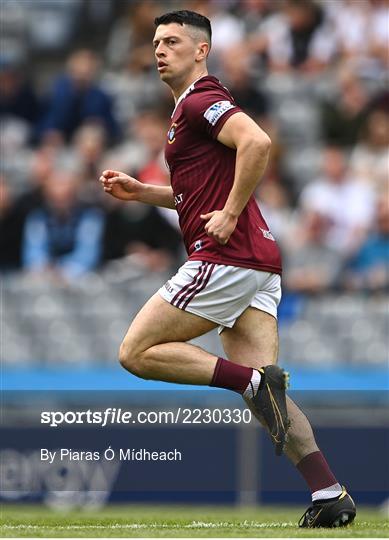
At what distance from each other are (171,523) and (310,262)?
4672mm

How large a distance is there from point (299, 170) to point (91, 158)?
1840 mm

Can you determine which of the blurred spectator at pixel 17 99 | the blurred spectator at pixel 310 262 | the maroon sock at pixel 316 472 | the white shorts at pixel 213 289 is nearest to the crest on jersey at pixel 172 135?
the white shorts at pixel 213 289

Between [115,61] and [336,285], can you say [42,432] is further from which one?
[115,61]

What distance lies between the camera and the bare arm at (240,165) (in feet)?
20.0

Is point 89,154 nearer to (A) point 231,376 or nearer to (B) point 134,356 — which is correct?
(B) point 134,356

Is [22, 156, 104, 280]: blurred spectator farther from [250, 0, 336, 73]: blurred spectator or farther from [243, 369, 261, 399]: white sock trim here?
[243, 369, 261, 399]: white sock trim

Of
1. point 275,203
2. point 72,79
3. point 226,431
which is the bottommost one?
point 226,431

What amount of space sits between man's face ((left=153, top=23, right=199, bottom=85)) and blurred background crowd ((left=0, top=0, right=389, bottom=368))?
4.82 meters

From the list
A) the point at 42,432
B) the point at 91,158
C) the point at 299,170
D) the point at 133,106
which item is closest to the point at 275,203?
the point at 299,170

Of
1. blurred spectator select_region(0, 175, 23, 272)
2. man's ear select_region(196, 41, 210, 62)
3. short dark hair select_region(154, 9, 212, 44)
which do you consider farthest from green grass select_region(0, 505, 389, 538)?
blurred spectator select_region(0, 175, 23, 272)

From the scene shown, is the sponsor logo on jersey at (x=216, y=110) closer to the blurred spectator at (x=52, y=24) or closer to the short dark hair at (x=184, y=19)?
the short dark hair at (x=184, y=19)

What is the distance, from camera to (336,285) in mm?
11383

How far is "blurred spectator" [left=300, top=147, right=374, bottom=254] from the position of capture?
11867 mm

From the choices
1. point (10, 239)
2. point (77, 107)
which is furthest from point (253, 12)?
point (10, 239)
